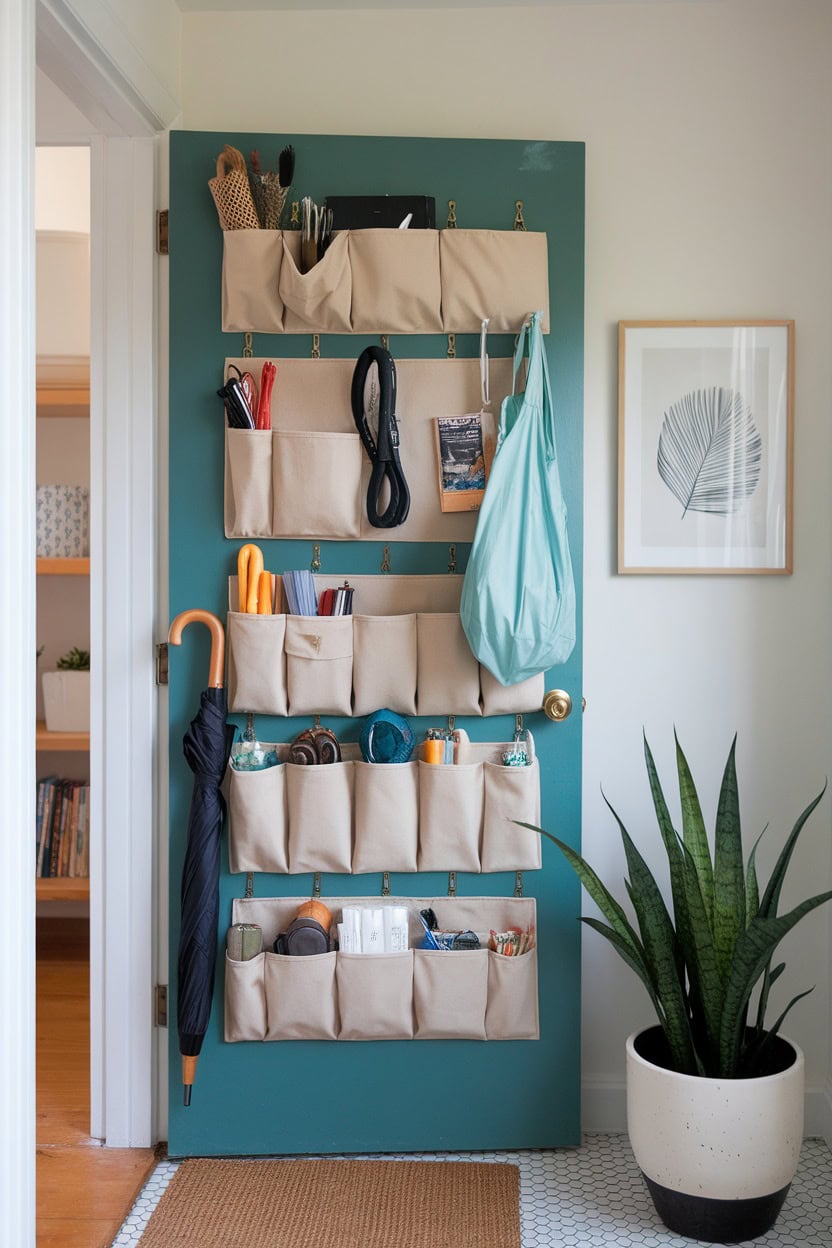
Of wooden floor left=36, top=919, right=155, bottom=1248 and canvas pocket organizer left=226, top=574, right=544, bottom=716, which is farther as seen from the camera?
canvas pocket organizer left=226, top=574, right=544, bottom=716

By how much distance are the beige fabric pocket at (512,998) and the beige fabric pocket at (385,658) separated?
581 mm

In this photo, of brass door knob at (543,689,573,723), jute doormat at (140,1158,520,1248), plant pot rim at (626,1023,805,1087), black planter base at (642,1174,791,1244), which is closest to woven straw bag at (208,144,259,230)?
brass door knob at (543,689,573,723)

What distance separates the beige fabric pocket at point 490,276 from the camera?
222 cm

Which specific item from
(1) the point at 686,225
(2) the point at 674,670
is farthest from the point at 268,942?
(1) the point at 686,225

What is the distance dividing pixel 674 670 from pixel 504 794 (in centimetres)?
48

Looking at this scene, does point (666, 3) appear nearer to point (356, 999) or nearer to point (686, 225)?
point (686, 225)

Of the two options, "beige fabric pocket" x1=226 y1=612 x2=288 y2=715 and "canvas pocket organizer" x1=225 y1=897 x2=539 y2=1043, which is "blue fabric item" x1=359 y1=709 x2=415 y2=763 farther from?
"canvas pocket organizer" x1=225 y1=897 x2=539 y2=1043

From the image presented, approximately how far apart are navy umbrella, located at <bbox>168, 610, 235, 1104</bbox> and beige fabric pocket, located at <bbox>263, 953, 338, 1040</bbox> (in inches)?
5.2

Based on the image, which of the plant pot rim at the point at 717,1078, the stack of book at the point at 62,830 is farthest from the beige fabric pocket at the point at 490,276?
the stack of book at the point at 62,830

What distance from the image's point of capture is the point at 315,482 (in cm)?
221

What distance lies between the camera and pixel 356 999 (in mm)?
2236

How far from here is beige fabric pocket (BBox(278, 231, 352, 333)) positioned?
7.06ft

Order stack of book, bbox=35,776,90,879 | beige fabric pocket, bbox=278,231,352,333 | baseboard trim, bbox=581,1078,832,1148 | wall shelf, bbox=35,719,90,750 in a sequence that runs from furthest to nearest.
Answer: stack of book, bbox=35,776,90,879
wall shelf, bbox=35,719,90,750
baseboard trim, bbox=581,1078,832,1148
beige fabric pocket, bbox=278,231,352,333

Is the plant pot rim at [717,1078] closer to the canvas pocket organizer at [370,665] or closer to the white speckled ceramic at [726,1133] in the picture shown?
the white speckled ceramic at [726,1133]
